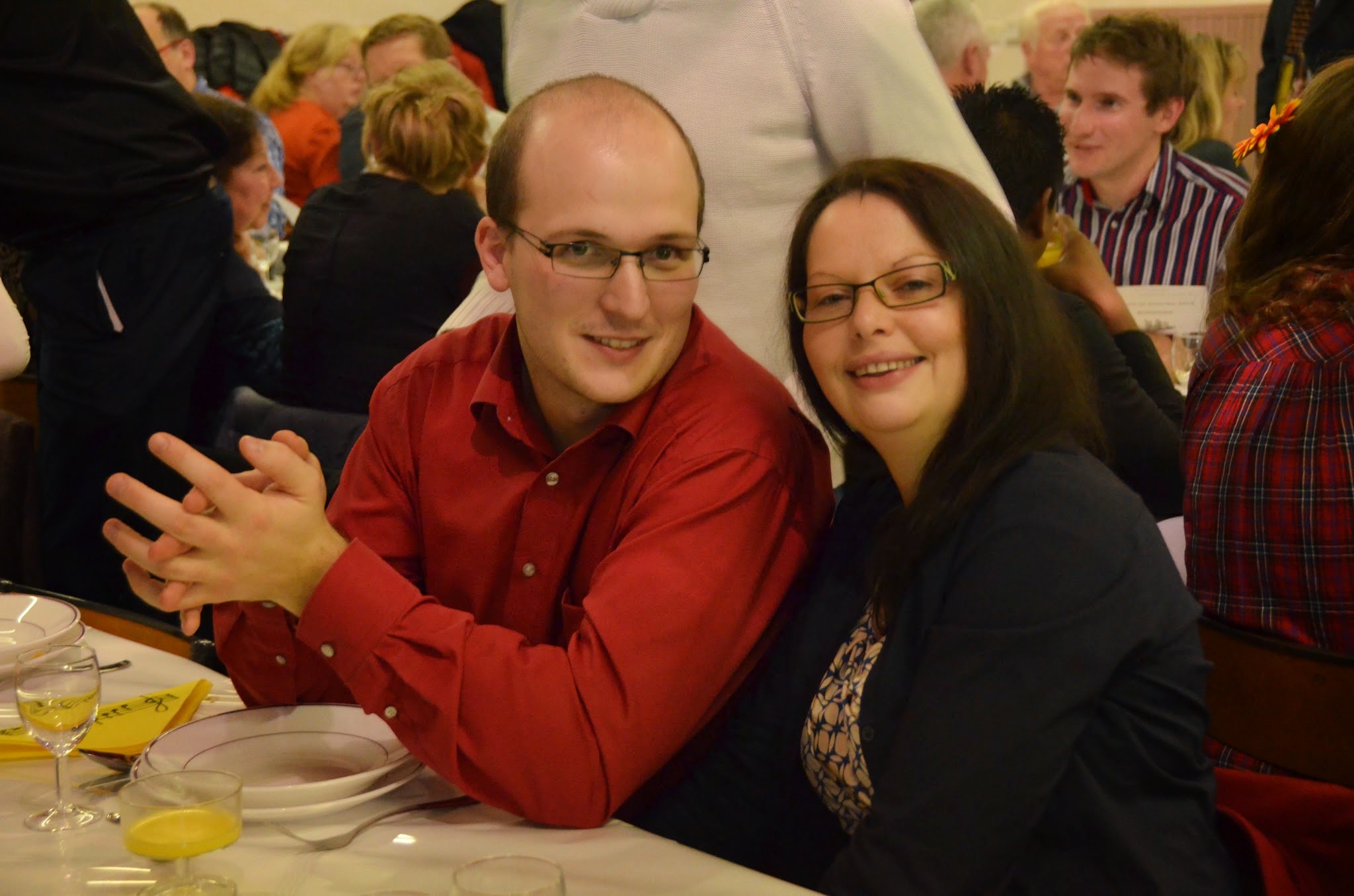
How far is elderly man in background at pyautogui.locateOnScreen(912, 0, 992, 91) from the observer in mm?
4145

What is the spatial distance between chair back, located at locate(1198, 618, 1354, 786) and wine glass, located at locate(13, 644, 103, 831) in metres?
1.23

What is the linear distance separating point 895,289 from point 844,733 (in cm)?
50

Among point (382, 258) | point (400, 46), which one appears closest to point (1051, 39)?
point (400, 46)

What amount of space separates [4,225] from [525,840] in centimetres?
257

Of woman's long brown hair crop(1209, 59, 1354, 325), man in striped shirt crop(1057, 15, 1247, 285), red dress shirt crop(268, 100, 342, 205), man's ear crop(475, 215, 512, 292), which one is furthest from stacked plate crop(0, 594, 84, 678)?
red dress shirt crop(268, 100, 342, 205)

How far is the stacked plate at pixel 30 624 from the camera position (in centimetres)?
163

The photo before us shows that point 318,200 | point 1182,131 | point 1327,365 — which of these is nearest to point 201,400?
point 318,200

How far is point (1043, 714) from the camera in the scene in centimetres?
125

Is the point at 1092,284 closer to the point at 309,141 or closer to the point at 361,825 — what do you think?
the point at 361,825

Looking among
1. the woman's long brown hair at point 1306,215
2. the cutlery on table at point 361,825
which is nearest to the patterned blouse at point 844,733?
the cutlery on table at point 361,825

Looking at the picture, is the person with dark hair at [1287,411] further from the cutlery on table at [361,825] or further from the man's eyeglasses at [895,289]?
the cutlery on table at [361,825]

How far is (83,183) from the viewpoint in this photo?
310 centimetres

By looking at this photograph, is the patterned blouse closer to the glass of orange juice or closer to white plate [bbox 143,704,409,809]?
white plate [bbox 143,704,409,809]

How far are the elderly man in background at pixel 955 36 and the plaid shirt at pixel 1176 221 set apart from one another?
571 millimetres
